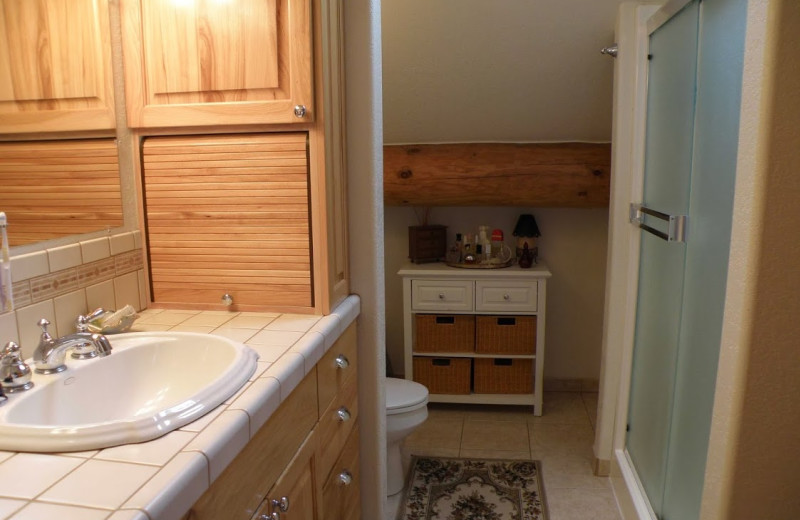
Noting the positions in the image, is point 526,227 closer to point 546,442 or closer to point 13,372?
point 546,442

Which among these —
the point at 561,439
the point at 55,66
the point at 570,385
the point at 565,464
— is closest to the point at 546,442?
the point at 561,439

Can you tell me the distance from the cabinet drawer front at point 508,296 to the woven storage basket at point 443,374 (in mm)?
324

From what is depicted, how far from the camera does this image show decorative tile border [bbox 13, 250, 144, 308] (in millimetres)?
1160

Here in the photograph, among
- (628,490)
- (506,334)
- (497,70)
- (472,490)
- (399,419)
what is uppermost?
(497,70)

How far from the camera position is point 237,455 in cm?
92

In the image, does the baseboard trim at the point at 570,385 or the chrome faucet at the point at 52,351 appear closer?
the chrome faucet at the point at 52,351

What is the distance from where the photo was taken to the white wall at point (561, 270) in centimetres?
327

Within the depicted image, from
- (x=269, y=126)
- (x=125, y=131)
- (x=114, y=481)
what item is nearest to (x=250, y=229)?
(x=269, y=126)

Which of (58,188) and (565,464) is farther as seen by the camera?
(565,464)

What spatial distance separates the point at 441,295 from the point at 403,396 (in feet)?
2.55

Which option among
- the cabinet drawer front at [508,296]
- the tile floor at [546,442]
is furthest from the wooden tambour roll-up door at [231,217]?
the cabinet drawer front at [508,296]

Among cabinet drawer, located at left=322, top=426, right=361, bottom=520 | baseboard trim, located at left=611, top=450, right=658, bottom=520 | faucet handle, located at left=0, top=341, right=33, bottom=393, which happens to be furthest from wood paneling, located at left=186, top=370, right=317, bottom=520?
baseboard trim, located at left=611, top=450, right=658, bottom=520

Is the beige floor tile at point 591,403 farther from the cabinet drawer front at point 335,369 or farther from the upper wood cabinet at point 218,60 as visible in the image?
the upper wood cabinet at point 218,60

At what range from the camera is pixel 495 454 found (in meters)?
2.71
